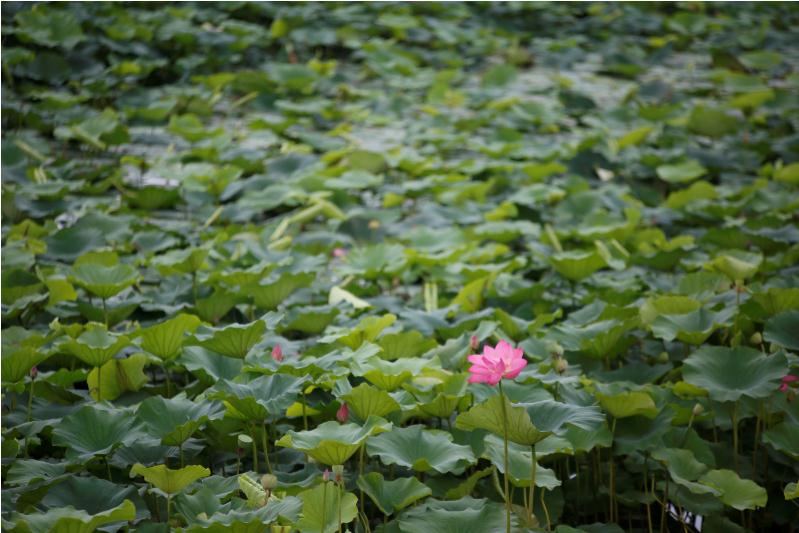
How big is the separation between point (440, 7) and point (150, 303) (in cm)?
413

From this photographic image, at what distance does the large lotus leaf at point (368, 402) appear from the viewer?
1.46m

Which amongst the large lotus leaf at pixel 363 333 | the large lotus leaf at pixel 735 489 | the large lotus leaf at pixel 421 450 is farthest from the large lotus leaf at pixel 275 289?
the large lotus leaf at pixel 735 489

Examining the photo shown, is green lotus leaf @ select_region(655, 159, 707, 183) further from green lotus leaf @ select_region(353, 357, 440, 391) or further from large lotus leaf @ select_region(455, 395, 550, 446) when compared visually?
large lotus leaf @ select_region(455, 395, 550, 446)

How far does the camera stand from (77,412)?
4.79ft

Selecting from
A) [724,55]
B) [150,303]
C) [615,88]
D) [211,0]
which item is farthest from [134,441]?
[724,55]

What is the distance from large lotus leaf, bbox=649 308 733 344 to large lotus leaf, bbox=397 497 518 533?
2.04ft

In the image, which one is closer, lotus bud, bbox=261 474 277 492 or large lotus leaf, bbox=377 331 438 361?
A: lotus bud, bbox=261 474 277 492

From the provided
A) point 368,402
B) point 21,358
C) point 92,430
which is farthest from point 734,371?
point 21,358

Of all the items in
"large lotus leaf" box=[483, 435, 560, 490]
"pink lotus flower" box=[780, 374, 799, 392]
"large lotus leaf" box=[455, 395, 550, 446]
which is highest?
"large lotus leaf" box=[455, 395, 550, 446]

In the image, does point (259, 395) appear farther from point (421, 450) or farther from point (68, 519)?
point (68, 519)

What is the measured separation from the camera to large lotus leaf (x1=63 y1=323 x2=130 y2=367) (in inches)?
65.1

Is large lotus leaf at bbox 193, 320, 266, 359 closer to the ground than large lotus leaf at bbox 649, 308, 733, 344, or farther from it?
farther from it

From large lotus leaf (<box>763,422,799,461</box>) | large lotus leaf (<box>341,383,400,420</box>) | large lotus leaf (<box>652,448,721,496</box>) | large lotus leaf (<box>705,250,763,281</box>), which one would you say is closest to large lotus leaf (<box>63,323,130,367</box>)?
large lotus leaf (<box>341,383,400,420</box>)

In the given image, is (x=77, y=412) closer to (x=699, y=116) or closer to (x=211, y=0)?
(x=699, y=116)
